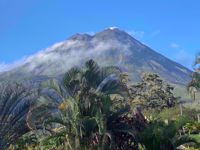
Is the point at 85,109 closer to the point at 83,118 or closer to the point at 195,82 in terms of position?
the point at 83,118

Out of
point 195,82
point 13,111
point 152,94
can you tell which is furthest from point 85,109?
point 152,94

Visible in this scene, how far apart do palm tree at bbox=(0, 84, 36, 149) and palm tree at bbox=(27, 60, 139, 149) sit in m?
0.61

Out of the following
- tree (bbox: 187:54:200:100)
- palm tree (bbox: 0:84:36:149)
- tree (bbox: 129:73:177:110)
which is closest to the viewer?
palm tree (bbox: 0:84:36:149)

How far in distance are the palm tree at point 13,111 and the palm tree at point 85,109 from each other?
Answer: 61 cm

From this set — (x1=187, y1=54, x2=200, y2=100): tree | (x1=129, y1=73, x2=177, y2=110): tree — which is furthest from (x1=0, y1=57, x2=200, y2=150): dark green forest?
(x1=129, y1=73, x2=177, y2=110): tree

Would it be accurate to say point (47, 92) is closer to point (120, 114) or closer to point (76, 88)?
point (76, 88)

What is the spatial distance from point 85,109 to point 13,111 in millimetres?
2666

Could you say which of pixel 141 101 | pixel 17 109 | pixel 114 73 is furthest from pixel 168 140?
pixel 141 101

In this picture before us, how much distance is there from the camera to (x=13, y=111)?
16.1 metres

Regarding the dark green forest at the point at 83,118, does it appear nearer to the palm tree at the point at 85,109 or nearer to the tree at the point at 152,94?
the palm tree at the point at 85,109

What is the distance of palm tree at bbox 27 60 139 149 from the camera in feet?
47.9

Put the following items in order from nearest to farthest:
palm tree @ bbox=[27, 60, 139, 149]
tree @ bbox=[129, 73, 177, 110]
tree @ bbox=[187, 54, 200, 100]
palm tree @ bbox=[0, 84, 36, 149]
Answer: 1. palm tree @ bbox=[27, 60, 139, 149]
2. palm tree @ bbox=[0, 84, 36, 149]
3. tree @ bbox=[187, 54, 200, 100]
4. tree @ bbox=[129, 73, 177, 110]

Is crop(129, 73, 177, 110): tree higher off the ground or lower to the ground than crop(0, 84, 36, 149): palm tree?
higher

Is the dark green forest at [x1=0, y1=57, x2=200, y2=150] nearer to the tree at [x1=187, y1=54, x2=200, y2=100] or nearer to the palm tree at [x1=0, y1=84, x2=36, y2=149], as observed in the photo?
the palm tree at [x1=0, y1=84, x2=36, y2=149]
